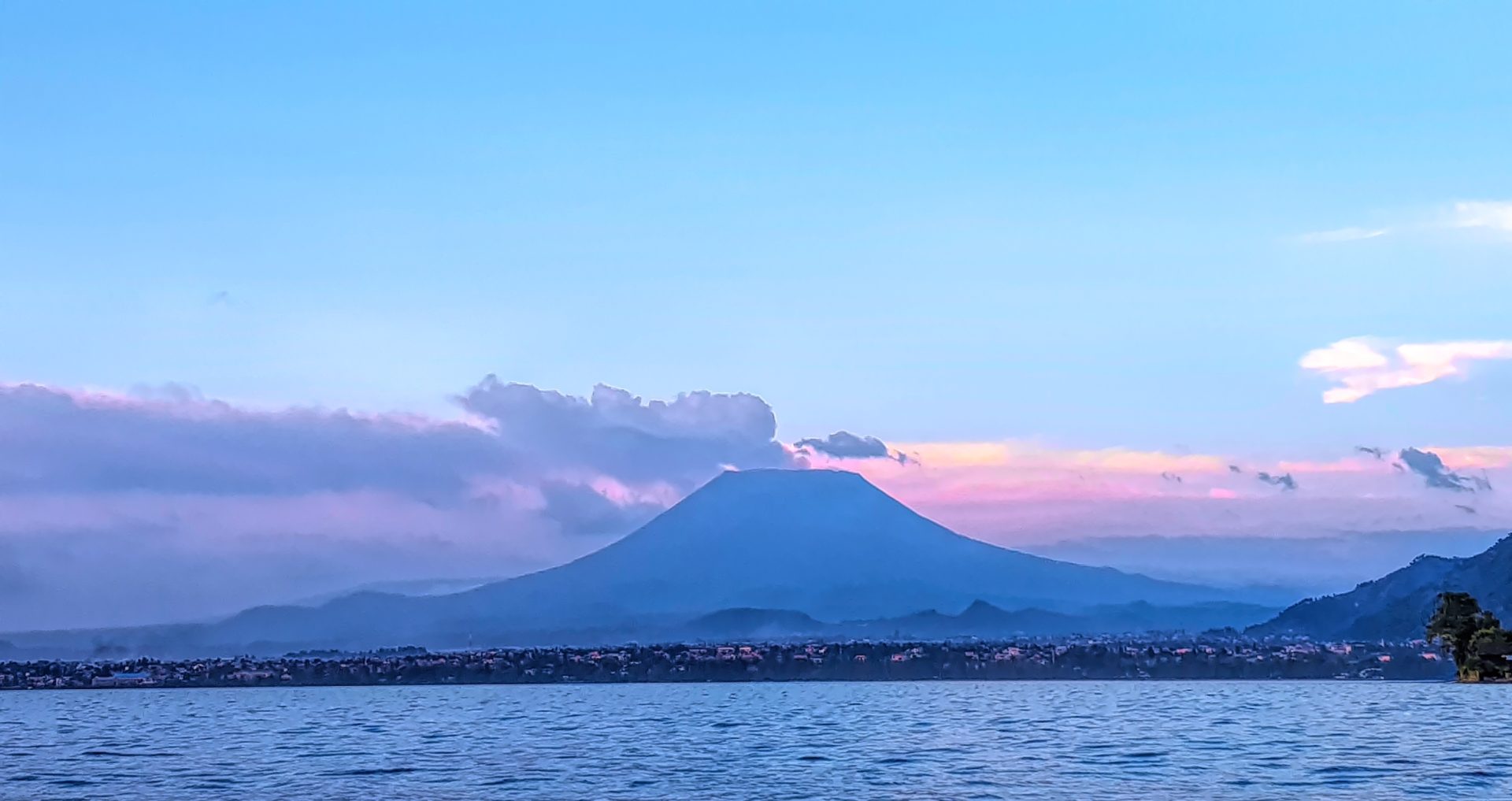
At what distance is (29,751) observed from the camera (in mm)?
113875

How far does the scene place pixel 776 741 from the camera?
4414 inches

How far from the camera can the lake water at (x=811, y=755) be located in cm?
7394

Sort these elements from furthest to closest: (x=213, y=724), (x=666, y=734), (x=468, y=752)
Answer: (x=213, y=724), (x=666, y=734), (x=468, y=752)

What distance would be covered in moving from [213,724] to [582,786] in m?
100

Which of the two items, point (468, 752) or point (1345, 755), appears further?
point (468, 752)

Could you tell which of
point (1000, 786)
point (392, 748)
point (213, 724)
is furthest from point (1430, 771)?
point (213, 724)

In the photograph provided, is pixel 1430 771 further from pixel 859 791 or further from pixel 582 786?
pixel 582 786

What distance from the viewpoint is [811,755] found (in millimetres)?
96750

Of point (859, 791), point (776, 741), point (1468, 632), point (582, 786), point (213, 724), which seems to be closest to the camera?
point (859, 791)

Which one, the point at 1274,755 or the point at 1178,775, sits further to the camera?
the point at 1274,755

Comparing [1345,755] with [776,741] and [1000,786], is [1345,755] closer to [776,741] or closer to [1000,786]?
[1000,786]

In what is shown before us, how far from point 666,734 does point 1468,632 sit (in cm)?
11564

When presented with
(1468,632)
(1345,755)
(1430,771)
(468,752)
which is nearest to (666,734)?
(468,752)

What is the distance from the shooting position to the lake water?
73.9m
